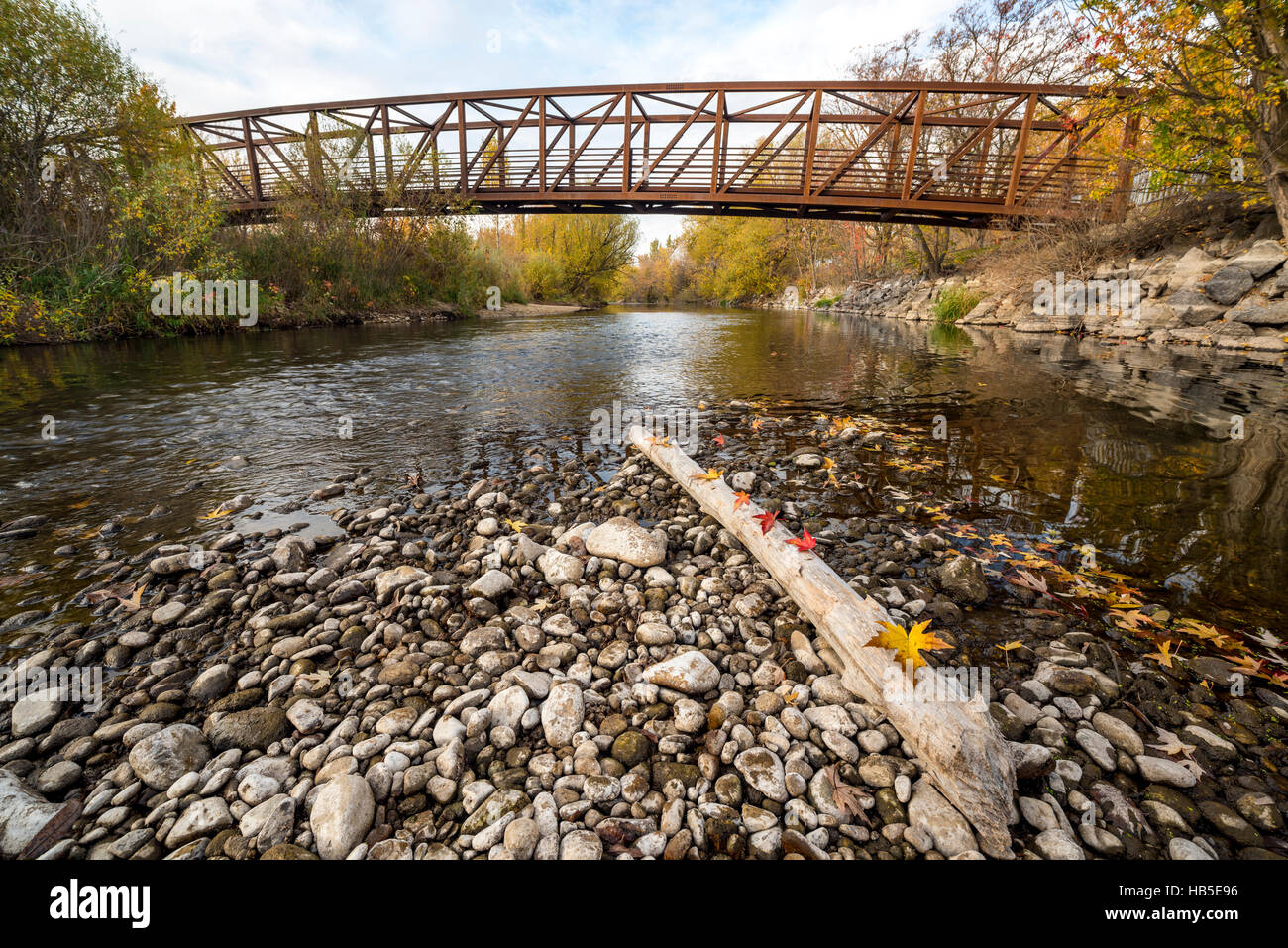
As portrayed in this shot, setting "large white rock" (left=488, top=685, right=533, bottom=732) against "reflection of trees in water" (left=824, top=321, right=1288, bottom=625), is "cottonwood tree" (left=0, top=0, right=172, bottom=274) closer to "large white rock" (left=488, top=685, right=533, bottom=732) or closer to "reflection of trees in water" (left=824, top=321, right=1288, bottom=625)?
"large white rock" (left=488, top=685, right=533, bottom=732)

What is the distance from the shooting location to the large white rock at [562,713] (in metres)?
1.96

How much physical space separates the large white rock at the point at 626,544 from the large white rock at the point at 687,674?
92 centimetres

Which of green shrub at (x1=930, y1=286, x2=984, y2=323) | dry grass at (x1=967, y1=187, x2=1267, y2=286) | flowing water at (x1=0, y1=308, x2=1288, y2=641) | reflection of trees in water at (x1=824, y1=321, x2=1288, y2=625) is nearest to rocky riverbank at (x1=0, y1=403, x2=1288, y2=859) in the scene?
flowing water at (x1=0, y1=308, x2=1288, y2=641)

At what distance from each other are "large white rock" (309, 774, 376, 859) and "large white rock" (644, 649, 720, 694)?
3.68 ft

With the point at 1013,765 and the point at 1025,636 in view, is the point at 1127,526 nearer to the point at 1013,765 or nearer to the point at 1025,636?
the point at 1025,636

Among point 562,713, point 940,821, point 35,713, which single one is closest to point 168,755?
point 35,713

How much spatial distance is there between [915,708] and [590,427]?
16.4 ft

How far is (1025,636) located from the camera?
253 centimetres

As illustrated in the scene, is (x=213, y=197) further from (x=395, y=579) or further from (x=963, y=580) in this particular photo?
(x=963, y=580)

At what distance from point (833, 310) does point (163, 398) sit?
116 ft

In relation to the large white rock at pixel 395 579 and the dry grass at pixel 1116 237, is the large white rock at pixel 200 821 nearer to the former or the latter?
Result: the large white rock at pixel 395 579

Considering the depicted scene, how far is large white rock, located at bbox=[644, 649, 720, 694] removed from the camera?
7.13 feet

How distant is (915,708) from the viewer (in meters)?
1.80

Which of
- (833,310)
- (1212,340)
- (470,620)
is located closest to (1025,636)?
(470,620)
